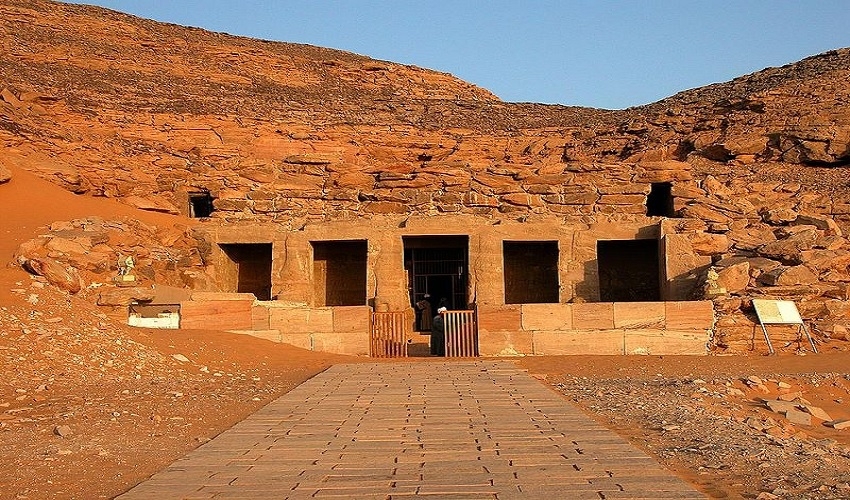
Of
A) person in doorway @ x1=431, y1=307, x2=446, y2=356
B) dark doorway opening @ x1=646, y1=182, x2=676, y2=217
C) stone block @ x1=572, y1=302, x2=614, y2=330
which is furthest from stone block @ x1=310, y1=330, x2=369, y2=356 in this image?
dark doorway opening @ x1=646, y1=182, x2=676, y2=217

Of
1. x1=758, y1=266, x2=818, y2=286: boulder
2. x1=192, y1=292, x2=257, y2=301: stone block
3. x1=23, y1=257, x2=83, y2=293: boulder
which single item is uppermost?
x1=23, y1=257, x2=83, y2=293: boulder

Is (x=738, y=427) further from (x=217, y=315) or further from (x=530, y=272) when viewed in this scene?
(x=530, y=272)

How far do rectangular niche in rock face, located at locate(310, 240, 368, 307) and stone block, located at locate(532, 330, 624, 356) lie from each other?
5.76 metres

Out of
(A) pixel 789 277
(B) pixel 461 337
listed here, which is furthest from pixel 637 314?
(A) pixel 789 277

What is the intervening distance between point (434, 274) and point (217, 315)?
20.4 feet

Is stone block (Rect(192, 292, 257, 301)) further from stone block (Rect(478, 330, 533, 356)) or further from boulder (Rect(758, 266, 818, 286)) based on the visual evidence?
boulder (Rect(758, 266, 818, 286))

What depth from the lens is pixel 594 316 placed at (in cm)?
1336

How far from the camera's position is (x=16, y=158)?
63.5ft

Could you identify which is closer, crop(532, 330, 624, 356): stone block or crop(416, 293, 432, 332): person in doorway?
crop(532, 330, 624, 356): stone block

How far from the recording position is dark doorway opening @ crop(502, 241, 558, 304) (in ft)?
59.0

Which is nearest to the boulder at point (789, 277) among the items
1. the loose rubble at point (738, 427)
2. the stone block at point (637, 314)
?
the stone block at point (637, 314)

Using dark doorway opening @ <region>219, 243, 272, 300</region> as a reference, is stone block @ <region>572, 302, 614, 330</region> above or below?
below

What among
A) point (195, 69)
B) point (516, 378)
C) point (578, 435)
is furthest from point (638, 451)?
point (195, 69)

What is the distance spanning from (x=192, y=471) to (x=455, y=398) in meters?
3.51
